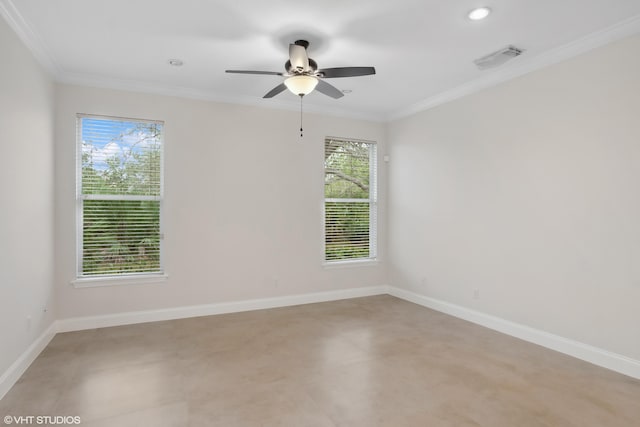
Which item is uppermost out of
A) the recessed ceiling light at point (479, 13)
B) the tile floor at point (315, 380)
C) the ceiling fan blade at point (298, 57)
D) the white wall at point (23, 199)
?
the recessed ceiling light at point (479, 13)

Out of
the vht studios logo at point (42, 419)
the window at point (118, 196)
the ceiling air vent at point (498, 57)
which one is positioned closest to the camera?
the vht studios logo at point (42, 419)

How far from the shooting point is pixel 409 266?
215 inches

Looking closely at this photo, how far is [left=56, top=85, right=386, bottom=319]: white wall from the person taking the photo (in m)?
4.08

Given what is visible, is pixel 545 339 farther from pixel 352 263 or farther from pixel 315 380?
pixel 352 263

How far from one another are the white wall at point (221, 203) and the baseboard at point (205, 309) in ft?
0.24

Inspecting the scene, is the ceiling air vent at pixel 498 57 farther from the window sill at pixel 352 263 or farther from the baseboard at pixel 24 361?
the baseboard at pixel 24 361

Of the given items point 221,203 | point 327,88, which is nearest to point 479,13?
point 327,88

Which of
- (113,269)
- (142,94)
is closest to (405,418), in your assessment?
(113,269)

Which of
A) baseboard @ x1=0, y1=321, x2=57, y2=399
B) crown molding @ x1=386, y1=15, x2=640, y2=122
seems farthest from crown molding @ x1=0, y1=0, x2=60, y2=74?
crown molding @ x1=386, y1=15, x2=640, y2=122

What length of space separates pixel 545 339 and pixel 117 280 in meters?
4.70

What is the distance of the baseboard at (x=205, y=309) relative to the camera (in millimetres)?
4105

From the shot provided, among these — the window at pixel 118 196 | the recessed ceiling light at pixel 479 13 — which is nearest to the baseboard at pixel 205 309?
the window at pixel 118 196

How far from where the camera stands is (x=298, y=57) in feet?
9.85

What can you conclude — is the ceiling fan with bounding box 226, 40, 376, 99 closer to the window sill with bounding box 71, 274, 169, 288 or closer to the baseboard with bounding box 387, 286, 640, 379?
the window sill with bounding box 71, 274, 169, 288
